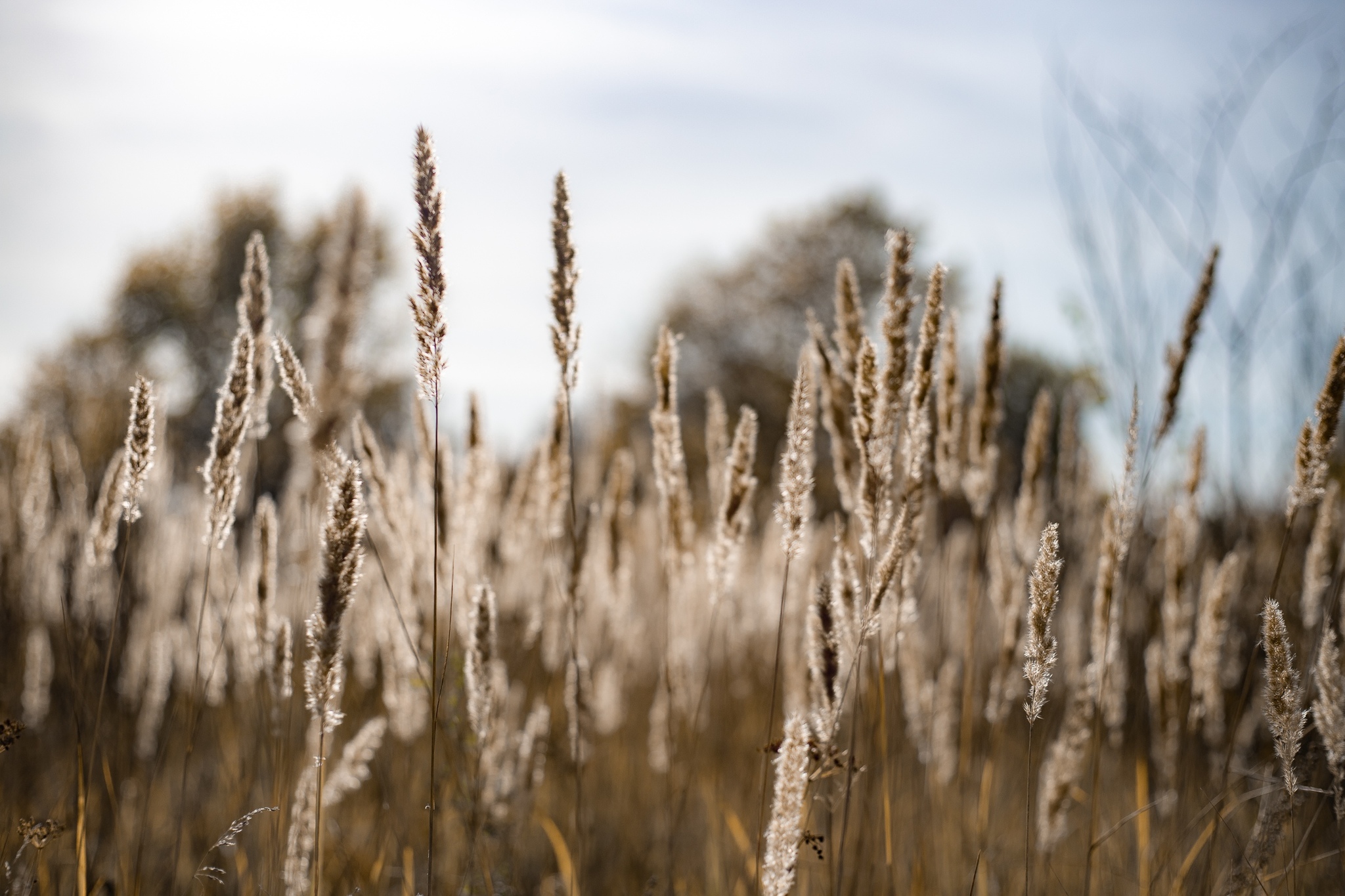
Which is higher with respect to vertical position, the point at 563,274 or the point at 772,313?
the point at 772,313

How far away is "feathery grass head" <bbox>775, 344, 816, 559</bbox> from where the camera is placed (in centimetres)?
147

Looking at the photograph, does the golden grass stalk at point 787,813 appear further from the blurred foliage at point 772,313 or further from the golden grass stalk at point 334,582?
the blurred foliage at point 772,313

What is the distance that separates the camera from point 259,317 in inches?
66.4

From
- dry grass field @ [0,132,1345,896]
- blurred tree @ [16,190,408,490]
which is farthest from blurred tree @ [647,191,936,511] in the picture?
dry grass field @ [0,132,1345,896]

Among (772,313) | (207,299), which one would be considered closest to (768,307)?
(772,313)

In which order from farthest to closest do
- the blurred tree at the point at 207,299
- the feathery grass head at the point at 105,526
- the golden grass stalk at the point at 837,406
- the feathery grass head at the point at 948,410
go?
the blurred tree at the point at 207,299 → the feathery grass head at the point at 948,410 → the golden grass stalk at the point at 837,406 → the feathery grass head at the point at 105,526

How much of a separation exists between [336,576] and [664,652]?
1632 mm

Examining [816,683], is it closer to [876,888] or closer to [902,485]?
[902,485]

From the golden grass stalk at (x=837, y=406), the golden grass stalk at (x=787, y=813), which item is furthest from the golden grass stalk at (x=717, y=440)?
the golden grass stalk at (x=787, y=813)

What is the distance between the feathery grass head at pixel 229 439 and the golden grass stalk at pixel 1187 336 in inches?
76.9

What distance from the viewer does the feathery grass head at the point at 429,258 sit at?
1.33 meters

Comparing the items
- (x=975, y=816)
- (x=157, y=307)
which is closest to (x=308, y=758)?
(x=975, y=816)

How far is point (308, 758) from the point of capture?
2.19 meters

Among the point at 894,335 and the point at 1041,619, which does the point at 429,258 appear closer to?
the point at 894,335
